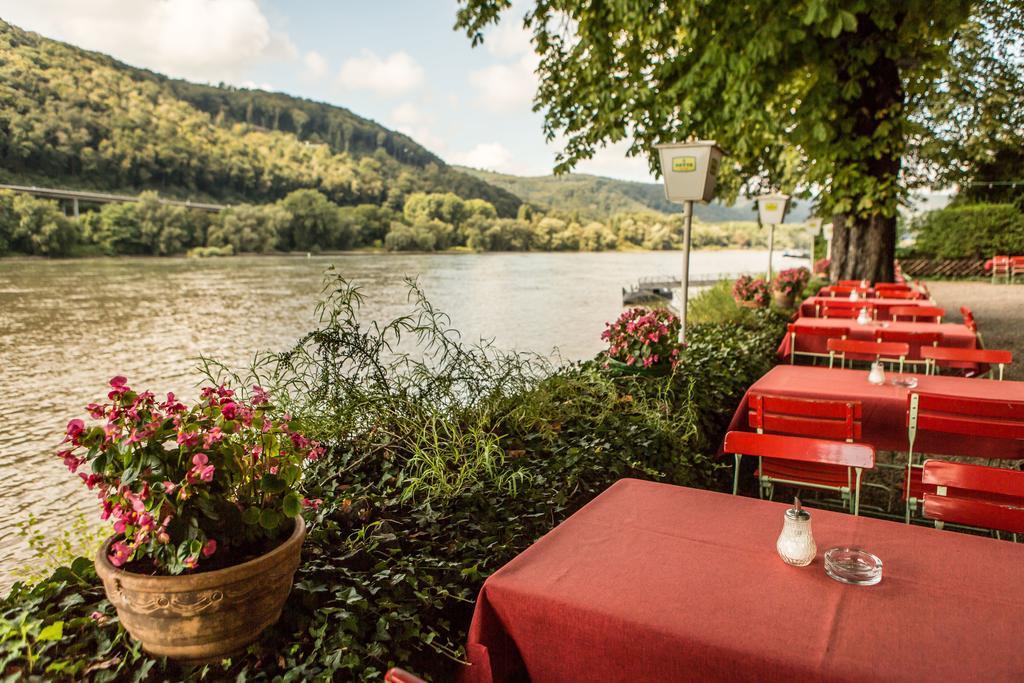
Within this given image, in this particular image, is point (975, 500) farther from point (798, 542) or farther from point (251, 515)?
point (251, 515)

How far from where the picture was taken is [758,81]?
7.60m

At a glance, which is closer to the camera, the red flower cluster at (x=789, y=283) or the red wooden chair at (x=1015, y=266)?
the red flower cluster at (x=789, y=283)

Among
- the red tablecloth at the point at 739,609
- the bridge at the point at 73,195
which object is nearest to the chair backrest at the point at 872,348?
the red tablecloth at the point at 739,609

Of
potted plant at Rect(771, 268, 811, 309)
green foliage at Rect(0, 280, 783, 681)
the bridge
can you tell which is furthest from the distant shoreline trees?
green foliage at Rect(0, 280, 783, 681)

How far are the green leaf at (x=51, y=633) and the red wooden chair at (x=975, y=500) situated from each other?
264cm

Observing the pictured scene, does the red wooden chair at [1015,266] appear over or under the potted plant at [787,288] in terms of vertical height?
over

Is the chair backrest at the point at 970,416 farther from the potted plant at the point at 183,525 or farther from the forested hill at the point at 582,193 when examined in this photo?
the forested hill at the point at 582,193

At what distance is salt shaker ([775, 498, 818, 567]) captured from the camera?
158cm

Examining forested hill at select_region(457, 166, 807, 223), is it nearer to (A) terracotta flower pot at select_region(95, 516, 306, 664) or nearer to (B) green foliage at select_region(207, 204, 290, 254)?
(B) green foliage at select_region(207, 204, 290, 254)

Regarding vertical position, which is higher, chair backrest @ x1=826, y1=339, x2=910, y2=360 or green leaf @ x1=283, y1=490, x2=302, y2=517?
chair backrest @ x1=826, y1=339, x2=910, y2=360

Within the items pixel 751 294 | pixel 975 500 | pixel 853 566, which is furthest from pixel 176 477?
pixel 751 294

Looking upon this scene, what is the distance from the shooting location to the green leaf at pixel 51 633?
155 cm

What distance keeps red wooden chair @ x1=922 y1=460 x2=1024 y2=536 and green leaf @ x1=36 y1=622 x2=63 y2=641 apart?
8.67 feet

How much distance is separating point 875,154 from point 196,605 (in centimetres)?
986
